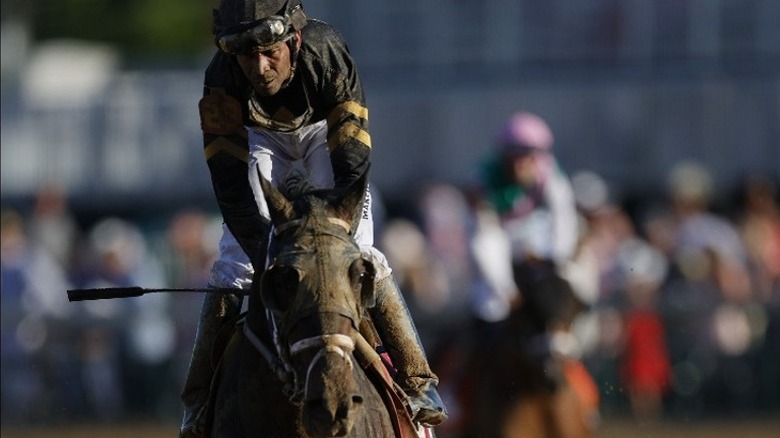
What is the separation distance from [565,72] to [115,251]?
23.2ft

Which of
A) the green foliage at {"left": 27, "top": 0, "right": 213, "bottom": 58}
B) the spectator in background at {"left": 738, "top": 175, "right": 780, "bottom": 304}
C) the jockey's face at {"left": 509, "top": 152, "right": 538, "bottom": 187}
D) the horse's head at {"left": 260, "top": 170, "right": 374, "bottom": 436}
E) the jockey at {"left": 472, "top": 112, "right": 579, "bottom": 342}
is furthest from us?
the green foliage at {"left": 27, "top": 0, "right": 213, "bottom": 58}

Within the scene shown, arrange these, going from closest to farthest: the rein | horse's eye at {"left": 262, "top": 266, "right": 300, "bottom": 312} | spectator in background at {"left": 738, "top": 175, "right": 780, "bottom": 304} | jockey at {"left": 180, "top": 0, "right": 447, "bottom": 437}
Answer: horse's eye at {"left": 262, "top": 266, "right": 300, "bottom": 312}, the rein, jockey at {"left": 180, "top": 0, "right": 447, "bottom": 437}, spectator in background at {"left": 738, "top": 175, "right": 780, "bottom": 304}

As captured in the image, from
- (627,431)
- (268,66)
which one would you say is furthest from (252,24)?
(627,431)

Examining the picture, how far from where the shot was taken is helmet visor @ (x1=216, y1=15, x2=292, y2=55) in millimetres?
6258

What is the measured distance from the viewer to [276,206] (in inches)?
233

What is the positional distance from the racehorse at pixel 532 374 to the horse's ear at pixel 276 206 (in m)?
4.99

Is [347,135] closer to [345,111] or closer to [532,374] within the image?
[345,111]

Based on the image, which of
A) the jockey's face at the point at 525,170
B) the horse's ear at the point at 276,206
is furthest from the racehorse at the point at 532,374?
the horse's ear at the point at 276,206

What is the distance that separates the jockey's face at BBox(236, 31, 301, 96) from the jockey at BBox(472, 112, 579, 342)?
4.71 m

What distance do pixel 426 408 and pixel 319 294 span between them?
120 centimetres

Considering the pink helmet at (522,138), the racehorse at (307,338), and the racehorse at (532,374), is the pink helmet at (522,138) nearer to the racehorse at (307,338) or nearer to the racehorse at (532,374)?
the racehorse at (532,374)

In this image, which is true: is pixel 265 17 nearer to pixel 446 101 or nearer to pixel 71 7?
pixel 446 101

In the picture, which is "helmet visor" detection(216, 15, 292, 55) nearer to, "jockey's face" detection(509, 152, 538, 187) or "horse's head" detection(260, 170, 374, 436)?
"horse's head" detection(260, 170, 374, 436)

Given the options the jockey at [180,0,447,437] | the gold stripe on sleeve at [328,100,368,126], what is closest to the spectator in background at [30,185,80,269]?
the jockey at [180,0,447,437]
